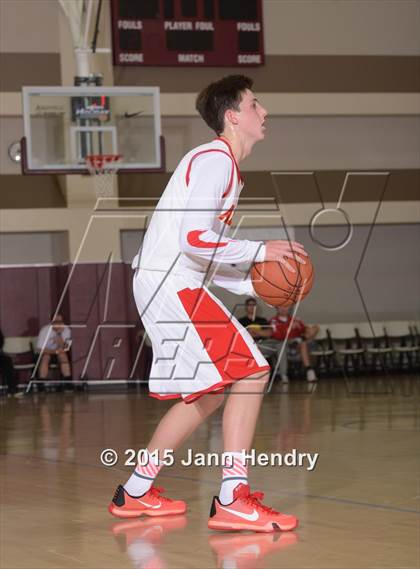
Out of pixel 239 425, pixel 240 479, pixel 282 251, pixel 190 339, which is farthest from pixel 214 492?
pixel 282 251

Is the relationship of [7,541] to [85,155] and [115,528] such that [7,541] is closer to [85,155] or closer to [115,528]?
[115,528]

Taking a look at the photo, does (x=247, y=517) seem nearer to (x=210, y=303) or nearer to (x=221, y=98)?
(x=210, y=303)

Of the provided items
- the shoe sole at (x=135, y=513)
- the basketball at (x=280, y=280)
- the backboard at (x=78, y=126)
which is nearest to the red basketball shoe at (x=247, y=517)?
the shoe sole at (x=135, y=513)

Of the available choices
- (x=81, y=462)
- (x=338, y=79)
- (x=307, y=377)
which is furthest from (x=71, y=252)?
(x=81, y=462)

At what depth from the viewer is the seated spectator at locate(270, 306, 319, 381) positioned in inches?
616

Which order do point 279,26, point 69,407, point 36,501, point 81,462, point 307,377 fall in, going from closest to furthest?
point 36,501
point 81,462
point 69,407
point 307,377
point 279,26

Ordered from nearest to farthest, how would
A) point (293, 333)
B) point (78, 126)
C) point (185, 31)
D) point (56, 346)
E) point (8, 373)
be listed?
point (78, 126), point (8, 373), point (56, 346), point (293, 333), point (185, 31)

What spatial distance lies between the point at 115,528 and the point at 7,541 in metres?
0.48

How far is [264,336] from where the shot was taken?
15.4 m

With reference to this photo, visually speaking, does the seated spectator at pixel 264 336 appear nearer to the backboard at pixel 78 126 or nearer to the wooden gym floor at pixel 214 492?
the backboard at pixel 78 126

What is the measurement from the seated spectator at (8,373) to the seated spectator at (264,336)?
3.67 metres

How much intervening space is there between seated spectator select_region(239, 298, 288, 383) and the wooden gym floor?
474 centimetres

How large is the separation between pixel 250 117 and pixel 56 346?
11.8 m

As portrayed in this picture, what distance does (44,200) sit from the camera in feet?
55.0
